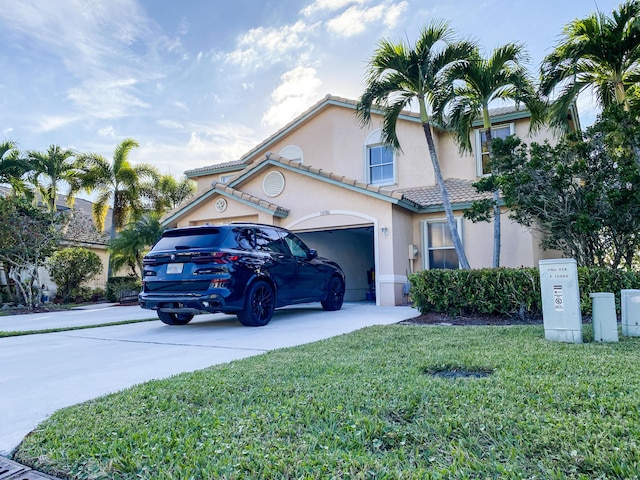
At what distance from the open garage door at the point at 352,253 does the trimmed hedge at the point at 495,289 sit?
264 inches

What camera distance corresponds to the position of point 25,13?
1068 cm

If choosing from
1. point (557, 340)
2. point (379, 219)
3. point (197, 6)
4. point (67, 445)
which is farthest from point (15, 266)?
point (557, 340)

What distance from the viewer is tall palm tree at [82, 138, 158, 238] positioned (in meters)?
22.0

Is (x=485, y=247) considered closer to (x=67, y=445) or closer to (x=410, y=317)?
(x=410, y=317)

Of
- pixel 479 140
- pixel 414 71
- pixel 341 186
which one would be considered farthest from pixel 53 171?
pixel 479 140

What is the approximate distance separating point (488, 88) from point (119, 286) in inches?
609

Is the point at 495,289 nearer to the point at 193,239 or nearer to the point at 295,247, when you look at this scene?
the point at 295,247

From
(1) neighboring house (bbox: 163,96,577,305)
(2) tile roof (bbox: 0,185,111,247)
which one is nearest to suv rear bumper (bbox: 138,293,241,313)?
(1) neighboring house (bbox: 163,96,577,305)

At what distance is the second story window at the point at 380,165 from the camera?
15531 mm

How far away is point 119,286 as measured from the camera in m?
17.8

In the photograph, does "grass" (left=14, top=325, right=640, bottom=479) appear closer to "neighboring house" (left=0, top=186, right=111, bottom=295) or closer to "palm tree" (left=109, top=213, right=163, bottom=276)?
"palm tree" (left=109, top=213, right=163, bottom=276)

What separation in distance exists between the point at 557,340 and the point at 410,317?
3.71 m

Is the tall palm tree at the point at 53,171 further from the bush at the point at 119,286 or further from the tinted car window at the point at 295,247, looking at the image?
the tinted car window at the point at 295,247

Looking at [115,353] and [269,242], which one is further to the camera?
[269,242]
